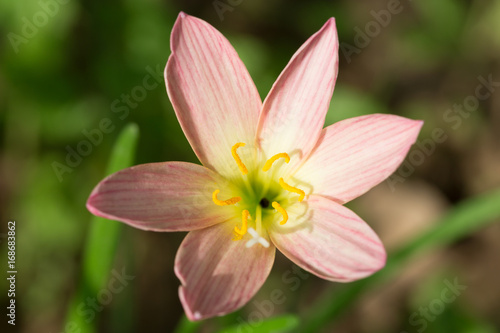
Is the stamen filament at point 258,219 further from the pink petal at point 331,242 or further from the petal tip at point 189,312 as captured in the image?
the petal tip at point 189,312

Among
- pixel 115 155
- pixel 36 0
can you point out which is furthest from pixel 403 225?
pixel 36 0

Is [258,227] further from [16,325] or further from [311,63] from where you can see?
[16,325]

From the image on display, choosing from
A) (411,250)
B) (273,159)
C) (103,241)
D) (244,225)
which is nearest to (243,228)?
(244,225)

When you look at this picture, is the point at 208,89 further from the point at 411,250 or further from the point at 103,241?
the point at 411,250

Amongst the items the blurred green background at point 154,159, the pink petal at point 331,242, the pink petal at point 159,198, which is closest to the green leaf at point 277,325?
the pink petal at point 331,242

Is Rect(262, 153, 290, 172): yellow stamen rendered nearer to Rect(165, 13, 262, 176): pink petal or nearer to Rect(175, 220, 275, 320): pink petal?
Rect(165, 13, 262, 176): pink petal

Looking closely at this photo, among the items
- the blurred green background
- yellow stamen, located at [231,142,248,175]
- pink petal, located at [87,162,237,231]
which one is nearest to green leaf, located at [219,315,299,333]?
pink petal, located at [87,162,237,231]
